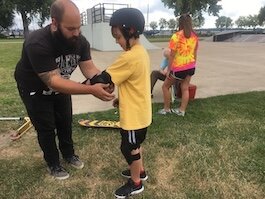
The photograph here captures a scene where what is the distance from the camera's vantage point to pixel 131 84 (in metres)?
2.85

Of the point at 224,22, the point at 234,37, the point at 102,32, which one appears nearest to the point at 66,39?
the point at 102,32

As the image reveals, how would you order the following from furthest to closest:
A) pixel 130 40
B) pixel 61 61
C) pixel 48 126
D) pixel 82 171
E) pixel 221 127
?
pixel 221 127, pixel 82 171, pixel 48 126, pixel 61 61, pixel 130 40

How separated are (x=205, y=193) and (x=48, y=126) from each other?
61.8 inches

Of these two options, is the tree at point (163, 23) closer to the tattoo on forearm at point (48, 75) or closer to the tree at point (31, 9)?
the tree at point (31, 9)

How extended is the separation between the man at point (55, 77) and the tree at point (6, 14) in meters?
50.3

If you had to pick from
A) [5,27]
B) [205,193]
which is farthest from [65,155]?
[5,27]

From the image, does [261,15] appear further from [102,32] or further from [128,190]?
[128,190]

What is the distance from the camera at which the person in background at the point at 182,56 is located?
5.30 metres

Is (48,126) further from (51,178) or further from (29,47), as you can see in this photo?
(29,47)

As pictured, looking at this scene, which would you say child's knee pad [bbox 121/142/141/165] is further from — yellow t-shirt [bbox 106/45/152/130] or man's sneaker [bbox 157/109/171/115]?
man's sneaker [bbox 157/109/171/115]

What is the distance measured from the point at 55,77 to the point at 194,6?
172 ft

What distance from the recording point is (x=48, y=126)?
3.39 meters

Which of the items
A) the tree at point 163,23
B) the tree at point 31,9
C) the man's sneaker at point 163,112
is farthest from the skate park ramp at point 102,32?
the tree at point 163,23

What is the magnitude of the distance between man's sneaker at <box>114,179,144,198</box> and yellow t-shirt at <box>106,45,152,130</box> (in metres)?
0.61
